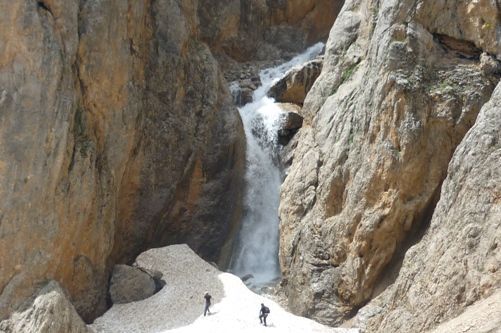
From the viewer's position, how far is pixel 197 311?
20781 millimetres

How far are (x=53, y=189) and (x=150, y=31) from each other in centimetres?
1090

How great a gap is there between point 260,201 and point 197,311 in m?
10.4

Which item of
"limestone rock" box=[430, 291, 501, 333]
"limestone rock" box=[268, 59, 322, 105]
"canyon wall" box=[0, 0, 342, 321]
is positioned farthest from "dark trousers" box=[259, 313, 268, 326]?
"limestone rock" box=[268, 59, 322, 105]

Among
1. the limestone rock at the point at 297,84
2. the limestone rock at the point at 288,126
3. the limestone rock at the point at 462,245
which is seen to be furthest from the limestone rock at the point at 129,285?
the limestone rock at the point at 297,84

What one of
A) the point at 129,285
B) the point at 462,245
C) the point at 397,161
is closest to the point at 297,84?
the point at 397,161

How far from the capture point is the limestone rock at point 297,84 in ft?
116

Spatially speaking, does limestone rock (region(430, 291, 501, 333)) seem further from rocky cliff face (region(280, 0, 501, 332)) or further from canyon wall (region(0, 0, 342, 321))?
canyon wall (region(0, 0, 342, 321))

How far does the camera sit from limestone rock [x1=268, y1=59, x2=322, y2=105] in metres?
35.4

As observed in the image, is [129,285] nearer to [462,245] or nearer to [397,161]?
[397,161]

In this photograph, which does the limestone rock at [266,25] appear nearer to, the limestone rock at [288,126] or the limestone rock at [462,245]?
the limestone rock at [288,126]

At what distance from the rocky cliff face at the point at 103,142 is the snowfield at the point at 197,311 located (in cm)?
145

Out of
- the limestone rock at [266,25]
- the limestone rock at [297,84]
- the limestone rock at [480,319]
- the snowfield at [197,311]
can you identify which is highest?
the limestone rock at [266,25]

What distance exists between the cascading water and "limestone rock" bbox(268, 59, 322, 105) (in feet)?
2.86

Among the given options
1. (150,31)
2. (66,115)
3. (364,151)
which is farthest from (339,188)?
(150,31)
